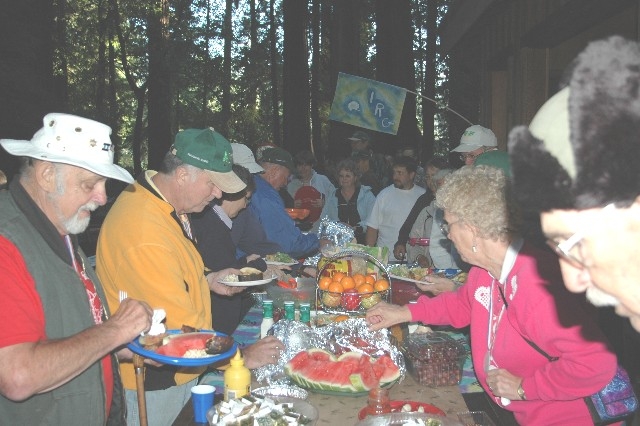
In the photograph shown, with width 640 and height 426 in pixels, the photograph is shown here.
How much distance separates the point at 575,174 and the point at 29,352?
5.74ft

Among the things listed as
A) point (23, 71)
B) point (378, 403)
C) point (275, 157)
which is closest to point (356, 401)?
point (378, 403)

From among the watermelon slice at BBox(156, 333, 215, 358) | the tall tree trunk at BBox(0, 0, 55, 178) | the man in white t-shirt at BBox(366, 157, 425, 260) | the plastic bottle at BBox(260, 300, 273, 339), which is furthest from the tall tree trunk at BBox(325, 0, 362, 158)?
the watermelon slice at BBox(156, 333, 215, 358)

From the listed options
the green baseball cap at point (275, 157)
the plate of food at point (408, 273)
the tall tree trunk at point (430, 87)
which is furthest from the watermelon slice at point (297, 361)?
the tall tree trunk at point (430, 87)

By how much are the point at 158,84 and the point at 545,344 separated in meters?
19.0

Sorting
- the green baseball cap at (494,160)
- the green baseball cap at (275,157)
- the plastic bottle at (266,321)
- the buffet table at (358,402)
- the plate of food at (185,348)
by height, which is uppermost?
the green baseball cap at (275,157)

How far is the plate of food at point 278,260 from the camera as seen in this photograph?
5.09 meters

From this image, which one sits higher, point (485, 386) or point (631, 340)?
point (485, 386)

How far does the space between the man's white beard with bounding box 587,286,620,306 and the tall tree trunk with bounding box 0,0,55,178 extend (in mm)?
7744

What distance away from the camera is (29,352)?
2107mm

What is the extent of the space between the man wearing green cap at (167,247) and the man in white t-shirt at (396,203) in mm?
4153

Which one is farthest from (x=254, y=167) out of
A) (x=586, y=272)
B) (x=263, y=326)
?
(x=586, y=272)

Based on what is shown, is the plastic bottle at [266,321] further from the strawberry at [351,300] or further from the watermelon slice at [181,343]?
the watermelon slice at [181,343]

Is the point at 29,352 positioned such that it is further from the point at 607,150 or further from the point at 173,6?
the point at 173,6

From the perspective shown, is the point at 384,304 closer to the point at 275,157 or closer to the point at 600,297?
the point at 600,297
